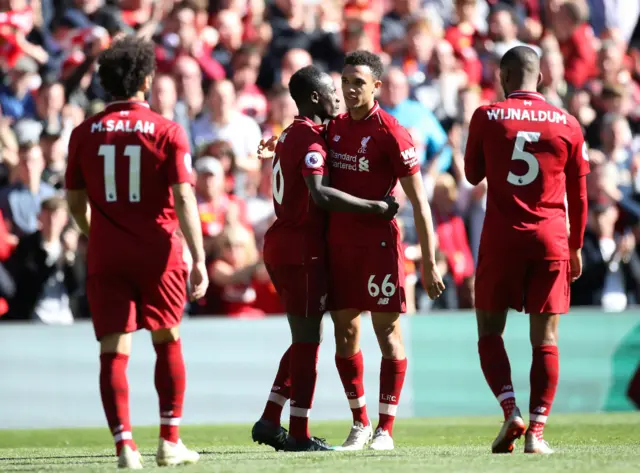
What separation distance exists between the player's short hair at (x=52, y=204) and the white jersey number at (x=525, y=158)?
246 inches

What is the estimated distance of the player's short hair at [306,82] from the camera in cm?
791

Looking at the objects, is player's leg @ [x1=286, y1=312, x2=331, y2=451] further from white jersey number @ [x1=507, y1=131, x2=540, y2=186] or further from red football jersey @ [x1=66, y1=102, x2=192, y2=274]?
white jersey number @ [x1=507, y1=131, x2=540, y2=186]

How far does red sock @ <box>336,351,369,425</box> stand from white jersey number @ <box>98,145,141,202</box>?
197 cm

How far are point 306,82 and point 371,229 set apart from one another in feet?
3.39

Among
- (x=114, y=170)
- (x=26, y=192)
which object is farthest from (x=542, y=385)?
(x=26, y=192)

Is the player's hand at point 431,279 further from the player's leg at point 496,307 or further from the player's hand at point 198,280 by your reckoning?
the player's hand at point 198,280

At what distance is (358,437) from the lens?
7945 millimetres

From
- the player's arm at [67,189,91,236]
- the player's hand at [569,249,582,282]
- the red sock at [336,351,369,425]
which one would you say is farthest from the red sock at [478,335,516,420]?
the player's arm at [67,189,91,236]

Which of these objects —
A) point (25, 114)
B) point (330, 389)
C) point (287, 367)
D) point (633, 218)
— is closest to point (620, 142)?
point (633, 218)

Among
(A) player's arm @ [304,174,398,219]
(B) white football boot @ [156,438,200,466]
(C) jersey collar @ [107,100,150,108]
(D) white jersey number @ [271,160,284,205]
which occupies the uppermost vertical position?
(C) jersey collar @ [107,100,150,108]

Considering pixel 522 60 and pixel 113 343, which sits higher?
pixel 522 60

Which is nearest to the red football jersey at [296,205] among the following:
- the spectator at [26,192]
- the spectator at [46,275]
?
the spectator at [46,275]

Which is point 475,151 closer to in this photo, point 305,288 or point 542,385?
point 305,288

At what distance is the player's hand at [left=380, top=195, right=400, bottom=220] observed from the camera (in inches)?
299
